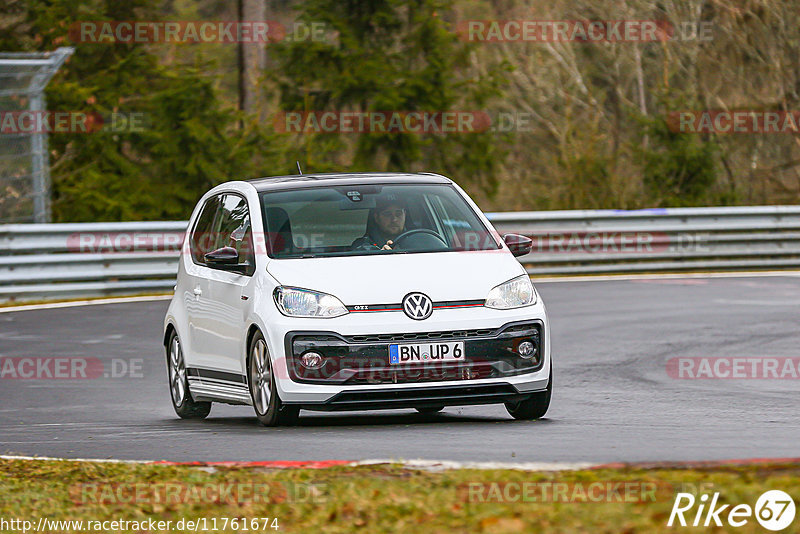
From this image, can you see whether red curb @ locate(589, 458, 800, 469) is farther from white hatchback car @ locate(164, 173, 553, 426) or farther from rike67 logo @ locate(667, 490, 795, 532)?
white hatchback car @ locate(164, 173, 553, 426)

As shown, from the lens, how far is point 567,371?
42.9 ft

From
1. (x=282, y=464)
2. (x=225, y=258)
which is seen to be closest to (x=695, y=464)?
(x=282, y=464)

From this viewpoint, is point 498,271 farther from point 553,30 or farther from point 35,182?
point 553,30

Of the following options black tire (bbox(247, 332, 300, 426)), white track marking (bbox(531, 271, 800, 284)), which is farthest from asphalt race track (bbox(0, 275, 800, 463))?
white track marking (bbox(531, 271, 800, 284))

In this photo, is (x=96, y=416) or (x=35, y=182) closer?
(x=96, y=416)

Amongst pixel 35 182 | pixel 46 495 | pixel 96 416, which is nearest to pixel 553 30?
pixel 35 182

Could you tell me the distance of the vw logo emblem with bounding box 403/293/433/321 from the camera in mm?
9188

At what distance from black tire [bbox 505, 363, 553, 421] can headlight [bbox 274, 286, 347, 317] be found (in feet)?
4.63

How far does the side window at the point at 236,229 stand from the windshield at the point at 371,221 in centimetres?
17

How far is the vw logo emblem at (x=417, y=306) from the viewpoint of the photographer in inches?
362

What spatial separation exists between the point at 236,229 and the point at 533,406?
244cm

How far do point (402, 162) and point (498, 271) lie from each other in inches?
733

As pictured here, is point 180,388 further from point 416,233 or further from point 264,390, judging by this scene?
point 416,233

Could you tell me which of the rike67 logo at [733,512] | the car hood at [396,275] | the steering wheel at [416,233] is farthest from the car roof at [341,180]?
the rike67 logo at [733,512]
